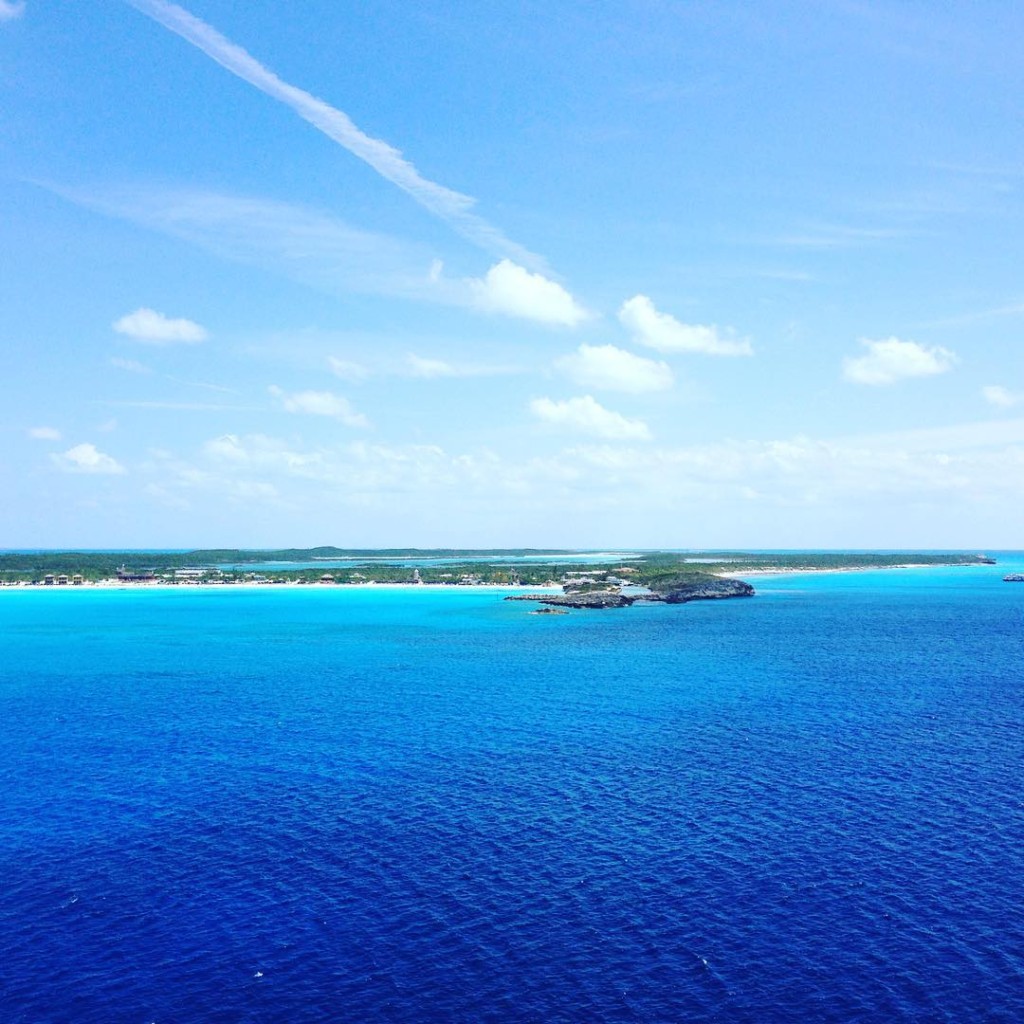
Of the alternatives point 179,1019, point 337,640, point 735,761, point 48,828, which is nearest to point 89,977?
point 179,1019

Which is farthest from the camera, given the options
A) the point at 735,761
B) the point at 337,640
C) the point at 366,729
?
the point at 337,640

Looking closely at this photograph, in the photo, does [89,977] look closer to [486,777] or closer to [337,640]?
[486,777]

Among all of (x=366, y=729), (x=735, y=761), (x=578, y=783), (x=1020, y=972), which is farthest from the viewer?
(x=366, y=729)

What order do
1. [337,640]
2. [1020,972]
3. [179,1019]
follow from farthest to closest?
[337,640], [1020,972], [179,1019]

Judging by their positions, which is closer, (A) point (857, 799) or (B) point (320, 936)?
(B) point (320, 936)

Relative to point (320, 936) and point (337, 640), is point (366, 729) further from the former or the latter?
point (337, 640)

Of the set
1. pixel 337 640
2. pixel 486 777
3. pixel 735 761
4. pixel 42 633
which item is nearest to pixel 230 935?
pixel 486 777
